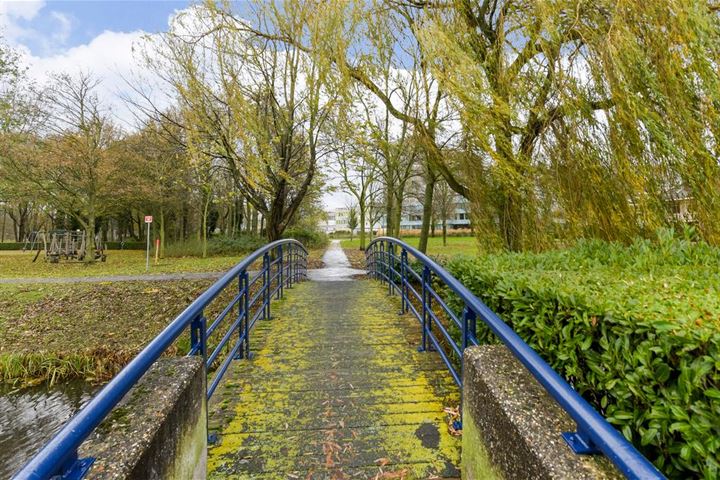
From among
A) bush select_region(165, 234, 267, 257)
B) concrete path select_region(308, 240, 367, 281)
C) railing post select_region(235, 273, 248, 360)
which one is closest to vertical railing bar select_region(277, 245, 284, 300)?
railing post select_region(235, 273, 248, 360)

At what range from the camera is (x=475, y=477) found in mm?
1881

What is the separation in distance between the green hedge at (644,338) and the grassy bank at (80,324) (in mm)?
7172

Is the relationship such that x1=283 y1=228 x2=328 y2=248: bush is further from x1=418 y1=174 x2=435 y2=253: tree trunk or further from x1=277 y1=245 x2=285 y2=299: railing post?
x1=277 y1=245 x2=285 y2=299: railing post

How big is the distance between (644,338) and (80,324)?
9842 mm

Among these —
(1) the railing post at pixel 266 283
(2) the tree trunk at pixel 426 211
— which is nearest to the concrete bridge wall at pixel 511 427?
(1) the railing post at pixel 266 283

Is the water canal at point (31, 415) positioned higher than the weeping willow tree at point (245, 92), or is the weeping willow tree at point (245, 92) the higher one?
the weeping willow tree at point (245, 92)

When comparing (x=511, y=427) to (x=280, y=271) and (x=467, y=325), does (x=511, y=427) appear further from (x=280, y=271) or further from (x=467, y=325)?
(x=280, y=271)

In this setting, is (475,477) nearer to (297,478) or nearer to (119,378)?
(297,478)

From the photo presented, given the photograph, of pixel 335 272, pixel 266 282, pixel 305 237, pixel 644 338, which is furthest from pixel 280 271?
pixel 305 237

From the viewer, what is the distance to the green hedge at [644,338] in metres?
1.31

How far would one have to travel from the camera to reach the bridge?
4.16 feet

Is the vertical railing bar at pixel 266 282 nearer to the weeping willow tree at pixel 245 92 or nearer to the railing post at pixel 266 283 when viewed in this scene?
the railing post at pixel 266 283

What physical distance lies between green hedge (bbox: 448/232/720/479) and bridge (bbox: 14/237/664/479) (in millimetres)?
300

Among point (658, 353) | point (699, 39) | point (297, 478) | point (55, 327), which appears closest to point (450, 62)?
point (699, 39)
